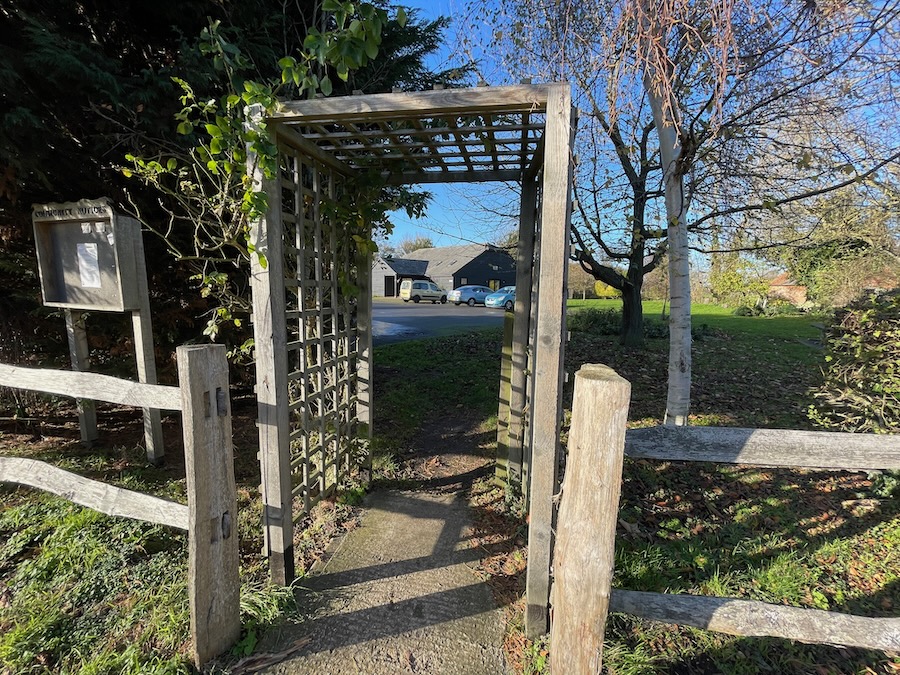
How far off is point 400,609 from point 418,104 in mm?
2614

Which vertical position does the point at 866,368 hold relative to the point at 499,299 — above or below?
above

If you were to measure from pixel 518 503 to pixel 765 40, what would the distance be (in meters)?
3.74

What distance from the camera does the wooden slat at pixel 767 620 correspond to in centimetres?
143

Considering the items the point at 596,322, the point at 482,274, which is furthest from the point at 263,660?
the point at 482,274

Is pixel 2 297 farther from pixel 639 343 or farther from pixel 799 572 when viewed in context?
pixel 639 343

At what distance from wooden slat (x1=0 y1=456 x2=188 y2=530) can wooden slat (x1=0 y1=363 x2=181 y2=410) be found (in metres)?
0.13

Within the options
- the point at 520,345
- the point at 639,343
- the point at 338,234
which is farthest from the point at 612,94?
the point at 639,343

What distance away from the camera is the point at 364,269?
335 centimetres

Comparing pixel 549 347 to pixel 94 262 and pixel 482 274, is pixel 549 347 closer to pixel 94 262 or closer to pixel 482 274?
pixel 94 262

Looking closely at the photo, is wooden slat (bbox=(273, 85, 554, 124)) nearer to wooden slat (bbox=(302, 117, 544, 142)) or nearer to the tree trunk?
wooden slat (bbox=(302, 117, 544, 142))

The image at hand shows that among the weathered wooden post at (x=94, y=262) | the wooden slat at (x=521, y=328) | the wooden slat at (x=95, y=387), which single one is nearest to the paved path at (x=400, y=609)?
the wooden slat at (x=521, y=328)

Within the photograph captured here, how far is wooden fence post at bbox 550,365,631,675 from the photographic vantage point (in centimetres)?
131

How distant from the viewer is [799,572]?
2.48 meters

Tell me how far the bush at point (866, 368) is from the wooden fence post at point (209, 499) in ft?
13.8
